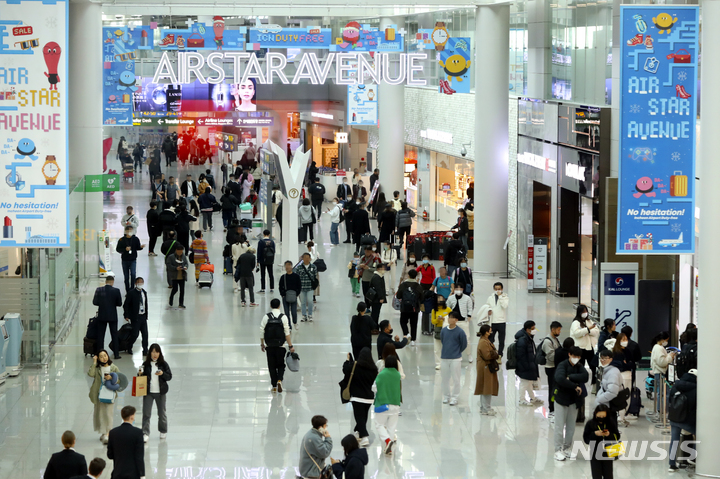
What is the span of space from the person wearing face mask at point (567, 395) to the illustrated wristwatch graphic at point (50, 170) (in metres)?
6.91

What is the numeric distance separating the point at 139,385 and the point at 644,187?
6.44 meters

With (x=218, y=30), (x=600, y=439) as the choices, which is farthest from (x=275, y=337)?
(x=218, y=30)

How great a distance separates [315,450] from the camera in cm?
948

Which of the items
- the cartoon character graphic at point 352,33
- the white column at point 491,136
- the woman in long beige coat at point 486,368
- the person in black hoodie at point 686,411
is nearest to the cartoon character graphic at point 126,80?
the cartoon character graphic at point 352,33

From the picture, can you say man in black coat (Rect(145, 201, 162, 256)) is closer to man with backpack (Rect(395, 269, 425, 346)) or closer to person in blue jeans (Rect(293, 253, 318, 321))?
person in blue jeans (Rect(293, 253, 318, 321))

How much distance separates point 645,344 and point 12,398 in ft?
31.7

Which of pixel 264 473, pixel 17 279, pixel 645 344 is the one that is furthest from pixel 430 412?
pixel 17 279

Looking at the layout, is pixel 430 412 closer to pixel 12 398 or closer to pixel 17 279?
pixel 12 398

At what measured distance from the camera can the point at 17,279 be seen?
15547 mm

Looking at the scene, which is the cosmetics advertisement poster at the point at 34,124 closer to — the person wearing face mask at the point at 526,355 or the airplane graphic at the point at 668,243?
the person wearing face mask at the point at 526,355

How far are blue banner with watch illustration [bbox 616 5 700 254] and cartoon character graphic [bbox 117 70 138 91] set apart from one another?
15.4m

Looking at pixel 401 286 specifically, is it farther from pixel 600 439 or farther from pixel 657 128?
pixel 600 439

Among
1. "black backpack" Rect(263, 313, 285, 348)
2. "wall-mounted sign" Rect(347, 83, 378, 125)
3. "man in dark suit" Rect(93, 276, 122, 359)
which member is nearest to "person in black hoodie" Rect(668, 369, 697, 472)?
"black backpack" Rect(263, 313, 285, 348)

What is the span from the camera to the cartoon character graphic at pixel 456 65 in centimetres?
2284
